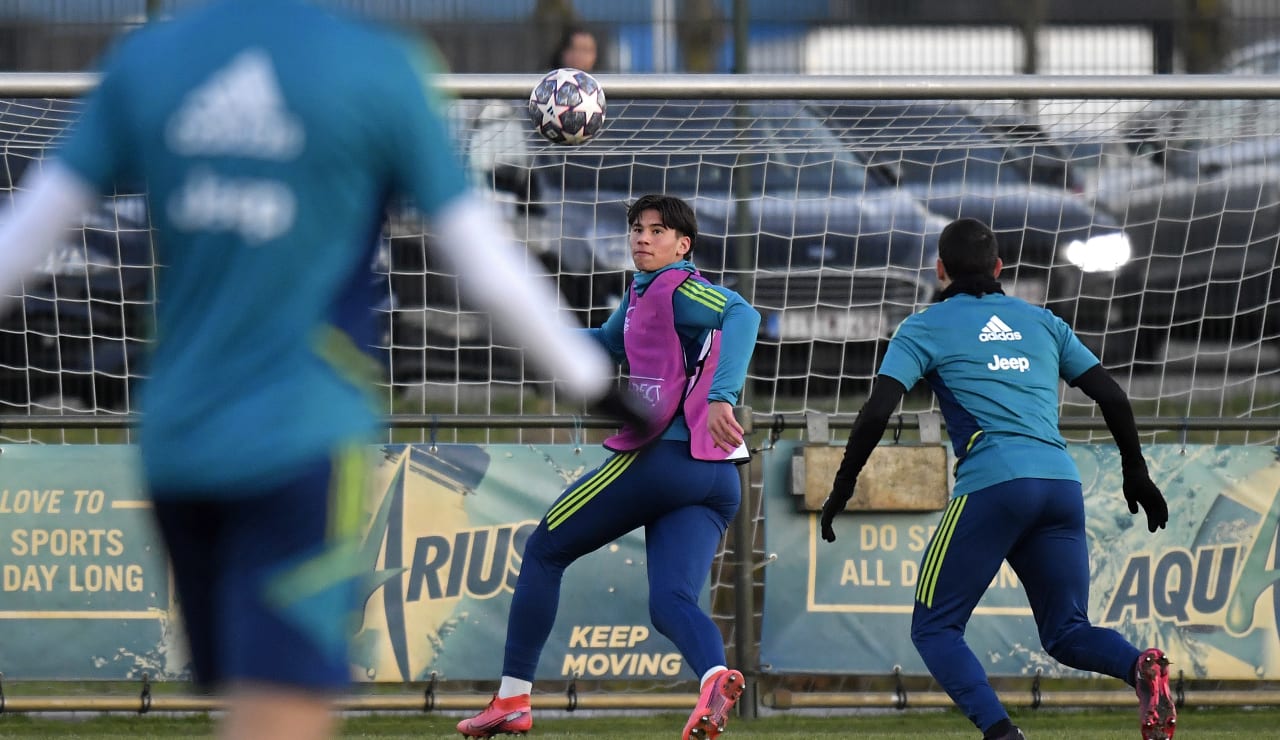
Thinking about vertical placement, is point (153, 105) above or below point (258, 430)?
above

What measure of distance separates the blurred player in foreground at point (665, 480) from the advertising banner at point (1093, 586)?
128cm

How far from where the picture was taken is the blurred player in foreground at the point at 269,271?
7.75ft

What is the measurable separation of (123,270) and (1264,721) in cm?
560

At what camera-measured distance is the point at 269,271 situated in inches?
93.7

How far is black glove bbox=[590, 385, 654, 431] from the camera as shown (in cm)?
262

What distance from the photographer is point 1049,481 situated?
17.6ft

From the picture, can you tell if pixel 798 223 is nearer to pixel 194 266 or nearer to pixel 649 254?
pixel 649 254

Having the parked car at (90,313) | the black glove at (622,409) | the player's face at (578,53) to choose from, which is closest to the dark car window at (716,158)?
the player's face at (578,53)

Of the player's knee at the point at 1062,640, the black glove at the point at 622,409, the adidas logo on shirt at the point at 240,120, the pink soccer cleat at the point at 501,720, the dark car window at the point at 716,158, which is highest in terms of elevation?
the dark car window at the point at 716,158

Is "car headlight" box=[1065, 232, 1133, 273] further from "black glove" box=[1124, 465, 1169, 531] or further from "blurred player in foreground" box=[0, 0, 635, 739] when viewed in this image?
"blurred player in foreground" box=[0, 0, 635, 739]

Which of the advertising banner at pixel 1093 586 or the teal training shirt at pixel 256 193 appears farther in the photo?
the advertising banner at pixel 1093 586

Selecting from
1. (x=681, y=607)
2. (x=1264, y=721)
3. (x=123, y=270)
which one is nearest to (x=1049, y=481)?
(x=681, y=607)

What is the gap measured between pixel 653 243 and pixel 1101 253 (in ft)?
13.3

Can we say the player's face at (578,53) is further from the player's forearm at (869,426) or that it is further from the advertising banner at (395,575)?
the player's forearm at (869,426)
